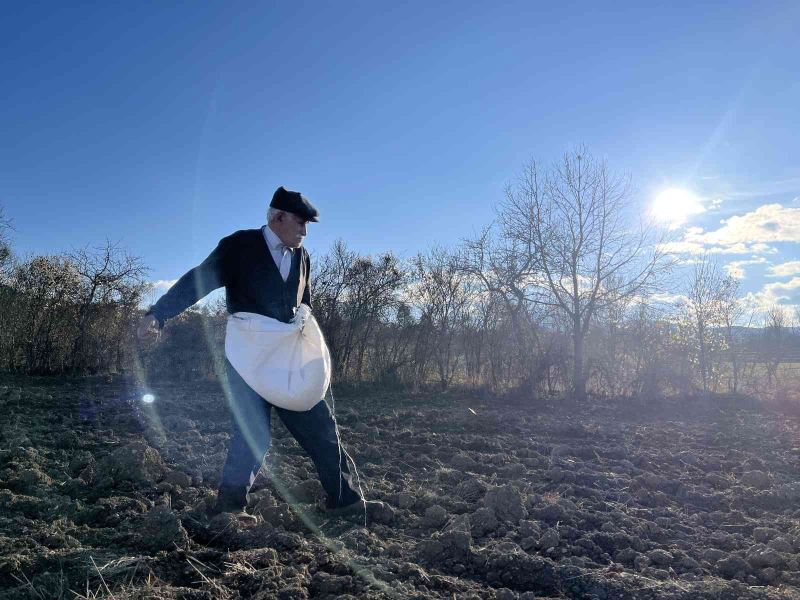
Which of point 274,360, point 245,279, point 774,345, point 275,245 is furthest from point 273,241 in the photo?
point 774,345

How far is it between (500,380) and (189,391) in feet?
26.1

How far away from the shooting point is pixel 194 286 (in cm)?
334

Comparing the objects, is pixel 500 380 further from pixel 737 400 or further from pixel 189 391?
pixel 189 391

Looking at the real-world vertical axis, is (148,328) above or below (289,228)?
below

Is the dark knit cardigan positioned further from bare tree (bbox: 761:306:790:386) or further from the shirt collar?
bare tree (bbox: 761:306:790:386)

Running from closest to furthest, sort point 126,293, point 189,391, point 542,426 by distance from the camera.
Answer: point 542,426, point 189,391, point 126,293

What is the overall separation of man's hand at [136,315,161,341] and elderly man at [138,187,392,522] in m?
0.10

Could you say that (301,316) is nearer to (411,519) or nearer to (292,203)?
(292,203)

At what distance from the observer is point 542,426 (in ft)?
25.4

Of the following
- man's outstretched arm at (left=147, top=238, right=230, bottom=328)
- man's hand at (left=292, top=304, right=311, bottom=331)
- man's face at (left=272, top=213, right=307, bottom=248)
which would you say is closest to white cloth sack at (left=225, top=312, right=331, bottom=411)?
man's hand at (left=292, top=304, right=311, bottom=331)

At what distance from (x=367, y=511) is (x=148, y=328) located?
1630 millimetres

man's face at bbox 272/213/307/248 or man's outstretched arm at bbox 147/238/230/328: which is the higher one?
A: man's face at bbox 272/213/307/248

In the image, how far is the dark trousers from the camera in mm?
3365

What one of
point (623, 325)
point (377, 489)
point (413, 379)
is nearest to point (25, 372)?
point (413, 379)
